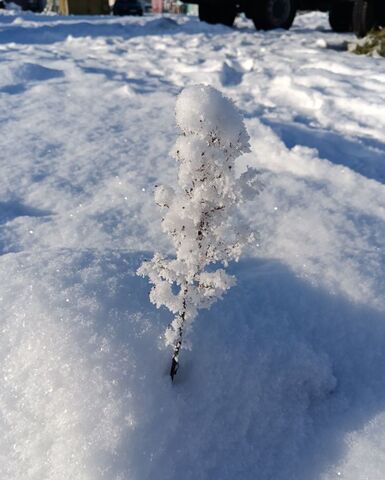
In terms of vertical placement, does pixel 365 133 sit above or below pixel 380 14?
below

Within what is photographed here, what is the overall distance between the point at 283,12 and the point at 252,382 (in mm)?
10022

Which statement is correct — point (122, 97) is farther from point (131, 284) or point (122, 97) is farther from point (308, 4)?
point (308, 4)

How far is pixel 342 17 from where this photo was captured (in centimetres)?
1080

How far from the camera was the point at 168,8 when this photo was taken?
96.8 feet

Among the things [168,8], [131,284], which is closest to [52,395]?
[131,284]

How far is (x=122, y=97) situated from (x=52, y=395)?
11.4 feet

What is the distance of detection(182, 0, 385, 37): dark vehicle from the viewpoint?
286 inches

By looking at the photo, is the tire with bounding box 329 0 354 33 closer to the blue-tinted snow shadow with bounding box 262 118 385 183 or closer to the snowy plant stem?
the blue-tinted snow shadow with bounding box 262 118 385 183

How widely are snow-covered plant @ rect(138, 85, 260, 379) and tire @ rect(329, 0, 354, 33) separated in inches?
417

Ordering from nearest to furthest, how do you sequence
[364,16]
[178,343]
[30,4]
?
1. [178,343]
2. [364,16]
3. [30,4]

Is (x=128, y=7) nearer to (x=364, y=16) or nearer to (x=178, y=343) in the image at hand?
(x=364, y=16)

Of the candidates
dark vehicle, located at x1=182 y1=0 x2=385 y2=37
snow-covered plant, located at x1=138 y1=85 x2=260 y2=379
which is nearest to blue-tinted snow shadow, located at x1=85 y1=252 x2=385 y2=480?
snow-covered plant, located at x1=138 y1=85 x2=260 y2=379

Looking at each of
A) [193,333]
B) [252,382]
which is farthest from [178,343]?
[252,382]

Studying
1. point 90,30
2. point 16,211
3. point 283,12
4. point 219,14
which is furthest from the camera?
point 219,14
